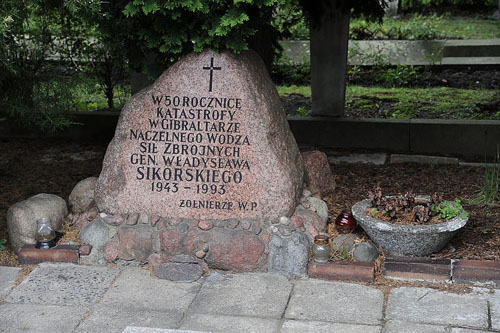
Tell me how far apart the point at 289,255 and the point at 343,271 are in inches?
15.5

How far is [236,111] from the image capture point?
557cm

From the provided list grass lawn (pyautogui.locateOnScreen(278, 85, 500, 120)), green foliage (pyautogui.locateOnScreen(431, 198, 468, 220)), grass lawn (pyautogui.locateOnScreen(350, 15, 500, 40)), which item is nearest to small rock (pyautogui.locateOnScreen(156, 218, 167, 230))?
green foliage (pyautogui.locateOnScreen(431, 198, 468, 220))

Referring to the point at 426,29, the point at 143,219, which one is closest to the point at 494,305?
the point at 143,219

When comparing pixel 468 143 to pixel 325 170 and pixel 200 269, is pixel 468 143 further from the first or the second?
pixel 200 269

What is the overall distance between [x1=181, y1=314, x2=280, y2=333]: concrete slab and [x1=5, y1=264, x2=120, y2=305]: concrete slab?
29.3 inches

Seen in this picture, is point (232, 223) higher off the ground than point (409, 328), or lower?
higher

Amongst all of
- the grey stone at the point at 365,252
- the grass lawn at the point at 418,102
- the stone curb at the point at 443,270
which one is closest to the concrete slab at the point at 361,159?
the grass lawn at the point at 418,102

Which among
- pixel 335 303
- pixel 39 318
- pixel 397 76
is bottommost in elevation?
pixel 39 318

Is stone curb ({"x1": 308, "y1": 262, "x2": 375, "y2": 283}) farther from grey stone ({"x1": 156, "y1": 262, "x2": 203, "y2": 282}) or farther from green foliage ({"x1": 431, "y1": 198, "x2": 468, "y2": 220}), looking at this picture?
grey stone ({"x1": 156, "y1": 262, "x2": 203, "y2": 282})

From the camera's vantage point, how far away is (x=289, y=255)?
17.6 ft

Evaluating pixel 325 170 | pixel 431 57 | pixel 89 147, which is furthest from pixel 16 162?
pixel 431 57

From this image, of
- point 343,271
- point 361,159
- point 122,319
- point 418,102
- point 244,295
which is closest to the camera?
point 122,319

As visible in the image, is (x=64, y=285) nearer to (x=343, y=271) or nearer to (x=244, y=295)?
(x=244, y=295)

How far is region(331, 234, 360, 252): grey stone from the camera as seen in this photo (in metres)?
5.50
